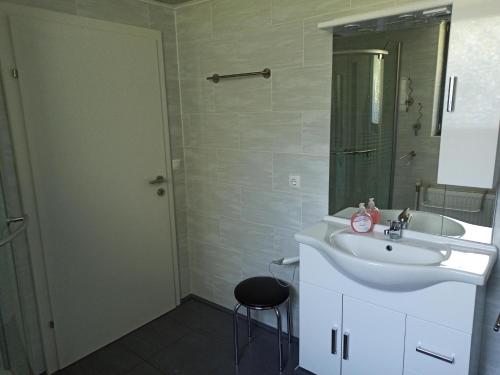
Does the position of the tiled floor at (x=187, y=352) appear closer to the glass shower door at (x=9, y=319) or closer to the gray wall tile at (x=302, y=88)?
the glass shower door at (x=9, y=319)

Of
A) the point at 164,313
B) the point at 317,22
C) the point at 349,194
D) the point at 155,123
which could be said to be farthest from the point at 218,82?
the point at 164,313

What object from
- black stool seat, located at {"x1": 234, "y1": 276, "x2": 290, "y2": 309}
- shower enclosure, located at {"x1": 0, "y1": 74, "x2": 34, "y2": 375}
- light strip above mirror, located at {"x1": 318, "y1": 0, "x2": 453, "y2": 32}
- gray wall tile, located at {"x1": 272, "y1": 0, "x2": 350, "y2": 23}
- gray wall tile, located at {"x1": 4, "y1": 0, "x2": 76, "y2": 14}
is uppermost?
gray wall tile, located at {"x1": 4, "y1": 0, "x2": 76, "y2": 14}

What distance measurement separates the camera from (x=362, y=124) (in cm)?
195

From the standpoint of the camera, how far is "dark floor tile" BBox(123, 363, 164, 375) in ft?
6.99

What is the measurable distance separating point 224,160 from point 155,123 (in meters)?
0.52

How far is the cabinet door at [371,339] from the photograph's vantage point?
1.58 m

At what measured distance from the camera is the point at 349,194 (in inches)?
79.6

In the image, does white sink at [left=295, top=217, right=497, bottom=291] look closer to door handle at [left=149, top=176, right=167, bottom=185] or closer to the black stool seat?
the black stool seat

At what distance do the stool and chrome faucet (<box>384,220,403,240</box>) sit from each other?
2.25ft

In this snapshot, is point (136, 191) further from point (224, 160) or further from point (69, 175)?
point (224, 160)

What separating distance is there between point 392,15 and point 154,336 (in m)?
2.32

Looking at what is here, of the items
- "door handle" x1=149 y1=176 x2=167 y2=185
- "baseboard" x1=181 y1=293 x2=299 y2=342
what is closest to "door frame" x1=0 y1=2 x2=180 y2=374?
"door handle" x1=149 y1=176 x2=167 y2=185

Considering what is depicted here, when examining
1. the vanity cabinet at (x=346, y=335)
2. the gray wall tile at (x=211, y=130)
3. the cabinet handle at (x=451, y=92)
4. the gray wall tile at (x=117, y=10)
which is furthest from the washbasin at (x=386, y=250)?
the gray wall tile at (x=117, y=10)

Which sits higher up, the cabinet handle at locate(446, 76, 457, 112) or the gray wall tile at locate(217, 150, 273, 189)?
the cabinet handle at locate(446, 76, 457, 112)
